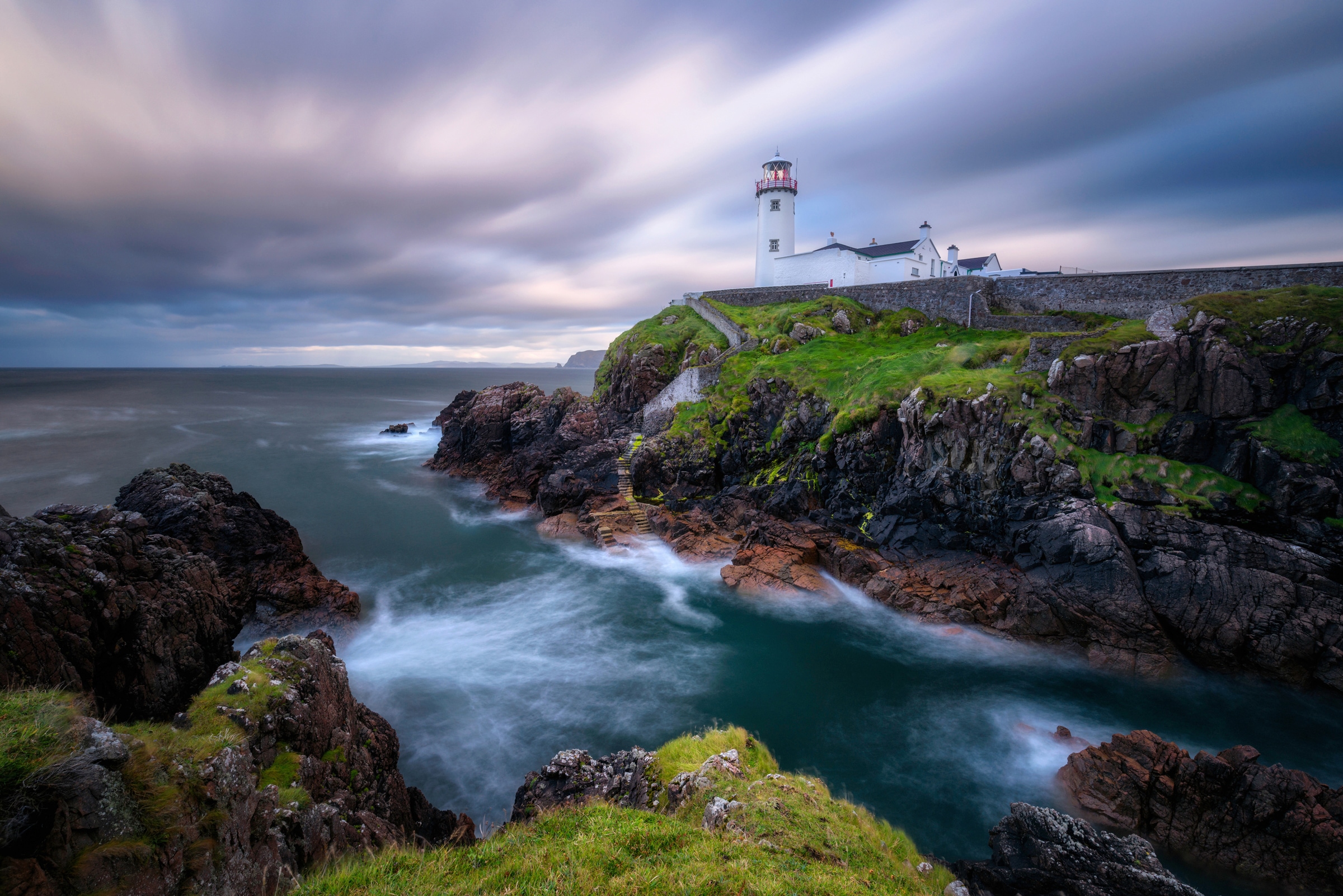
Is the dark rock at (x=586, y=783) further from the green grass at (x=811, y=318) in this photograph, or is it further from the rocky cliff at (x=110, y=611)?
the green grass at (x=811, y=318)

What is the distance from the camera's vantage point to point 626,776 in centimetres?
1062

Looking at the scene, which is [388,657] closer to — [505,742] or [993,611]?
[505,742]

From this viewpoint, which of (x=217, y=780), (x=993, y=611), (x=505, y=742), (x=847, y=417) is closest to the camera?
(x=217, y=780)

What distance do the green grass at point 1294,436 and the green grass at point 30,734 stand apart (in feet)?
91.3

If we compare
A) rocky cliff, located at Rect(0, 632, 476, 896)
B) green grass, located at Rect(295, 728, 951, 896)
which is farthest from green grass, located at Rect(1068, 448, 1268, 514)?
rocky cliff, located at Rect(0, 632, 476, 896)

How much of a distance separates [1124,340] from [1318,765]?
1425 centimetres

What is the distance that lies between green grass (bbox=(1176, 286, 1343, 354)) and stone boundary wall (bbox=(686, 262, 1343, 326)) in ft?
4.33

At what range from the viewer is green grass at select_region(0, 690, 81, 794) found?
15.6 ft

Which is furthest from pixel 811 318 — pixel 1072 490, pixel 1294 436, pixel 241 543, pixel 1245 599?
pixel 241 543

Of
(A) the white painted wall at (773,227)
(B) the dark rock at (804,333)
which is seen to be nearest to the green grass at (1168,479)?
(B) the dark rock at (804,333)

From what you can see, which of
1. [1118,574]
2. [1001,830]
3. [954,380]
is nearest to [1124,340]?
[954,380]

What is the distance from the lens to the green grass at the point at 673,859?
6.06 meters

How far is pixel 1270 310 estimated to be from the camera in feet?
64.3

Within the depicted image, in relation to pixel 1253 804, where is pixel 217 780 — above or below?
above
